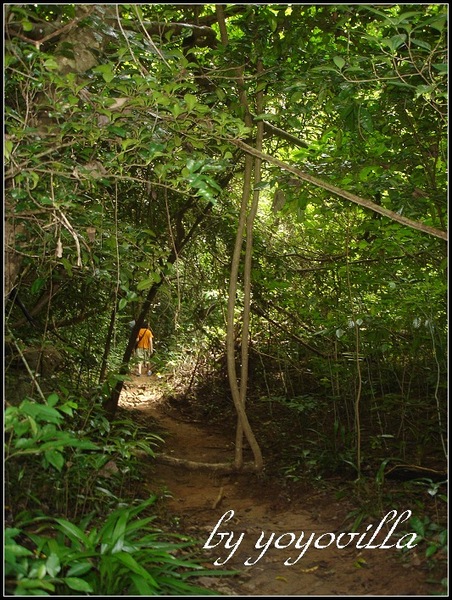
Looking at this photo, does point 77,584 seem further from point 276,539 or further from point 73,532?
point 276,539

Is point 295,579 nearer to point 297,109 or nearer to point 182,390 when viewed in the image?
point 297,109

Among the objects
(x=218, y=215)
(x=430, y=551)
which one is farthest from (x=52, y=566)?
(x=218, y=215)

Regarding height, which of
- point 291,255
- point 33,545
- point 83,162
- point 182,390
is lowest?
point 182,390

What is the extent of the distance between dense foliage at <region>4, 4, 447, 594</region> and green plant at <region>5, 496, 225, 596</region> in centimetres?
2

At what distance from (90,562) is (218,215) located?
431 centimetres

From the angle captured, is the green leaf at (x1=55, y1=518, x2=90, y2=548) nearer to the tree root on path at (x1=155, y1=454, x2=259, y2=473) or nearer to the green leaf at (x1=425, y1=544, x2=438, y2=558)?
the green leaf at (x1=425, y1=544, x2=438, y2=558)

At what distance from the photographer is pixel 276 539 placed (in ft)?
12.3

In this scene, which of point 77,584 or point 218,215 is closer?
point 77,584

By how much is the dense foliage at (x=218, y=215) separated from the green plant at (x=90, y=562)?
2cm

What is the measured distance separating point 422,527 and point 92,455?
1.88m

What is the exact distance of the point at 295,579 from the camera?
3150mm

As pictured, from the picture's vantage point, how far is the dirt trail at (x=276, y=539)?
117 inches

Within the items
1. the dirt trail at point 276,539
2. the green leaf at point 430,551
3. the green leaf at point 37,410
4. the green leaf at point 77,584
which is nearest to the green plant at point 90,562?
the green leaf at point 77,584

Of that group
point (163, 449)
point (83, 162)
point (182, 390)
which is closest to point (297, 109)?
point (83, 162)
